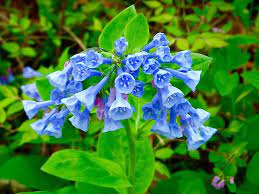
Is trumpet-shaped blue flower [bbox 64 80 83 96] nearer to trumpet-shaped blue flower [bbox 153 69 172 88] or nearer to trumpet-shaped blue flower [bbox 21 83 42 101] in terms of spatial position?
trumpet-shaped blue flower [bbox 153 69 172 88]

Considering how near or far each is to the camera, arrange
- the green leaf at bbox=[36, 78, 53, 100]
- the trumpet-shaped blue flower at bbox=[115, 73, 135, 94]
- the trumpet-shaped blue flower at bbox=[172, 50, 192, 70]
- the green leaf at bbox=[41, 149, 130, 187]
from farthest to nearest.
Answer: the green leaf at bbox=[36, 78, 53, 100], the green leaf at bbox=[41, 149, 130, 187], the trumpet-shaped blue flower at bbox=[172, 50, 192, 70], the trumpet-shaped blue flower at bbox=[115, 73, 135, 94]

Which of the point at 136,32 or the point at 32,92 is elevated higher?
the point at 136,32

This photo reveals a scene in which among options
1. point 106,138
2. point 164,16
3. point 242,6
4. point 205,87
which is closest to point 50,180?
point 106,138

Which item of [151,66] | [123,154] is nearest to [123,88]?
[151,66]

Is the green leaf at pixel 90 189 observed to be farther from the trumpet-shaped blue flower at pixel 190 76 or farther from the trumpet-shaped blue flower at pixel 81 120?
the trumpet-shaped blue flower at pixel 190 76

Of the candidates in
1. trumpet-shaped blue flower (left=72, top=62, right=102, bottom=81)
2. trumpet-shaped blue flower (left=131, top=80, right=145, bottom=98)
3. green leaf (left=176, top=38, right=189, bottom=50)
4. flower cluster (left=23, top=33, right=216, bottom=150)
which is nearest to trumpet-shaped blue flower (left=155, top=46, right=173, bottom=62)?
flower cluster (left=23, top=33, right=216, bottom=150)

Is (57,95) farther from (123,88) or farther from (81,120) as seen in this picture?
(123,88)

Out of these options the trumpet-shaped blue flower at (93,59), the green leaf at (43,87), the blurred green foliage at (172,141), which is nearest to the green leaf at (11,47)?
the blurred green foliage at (172,141)
